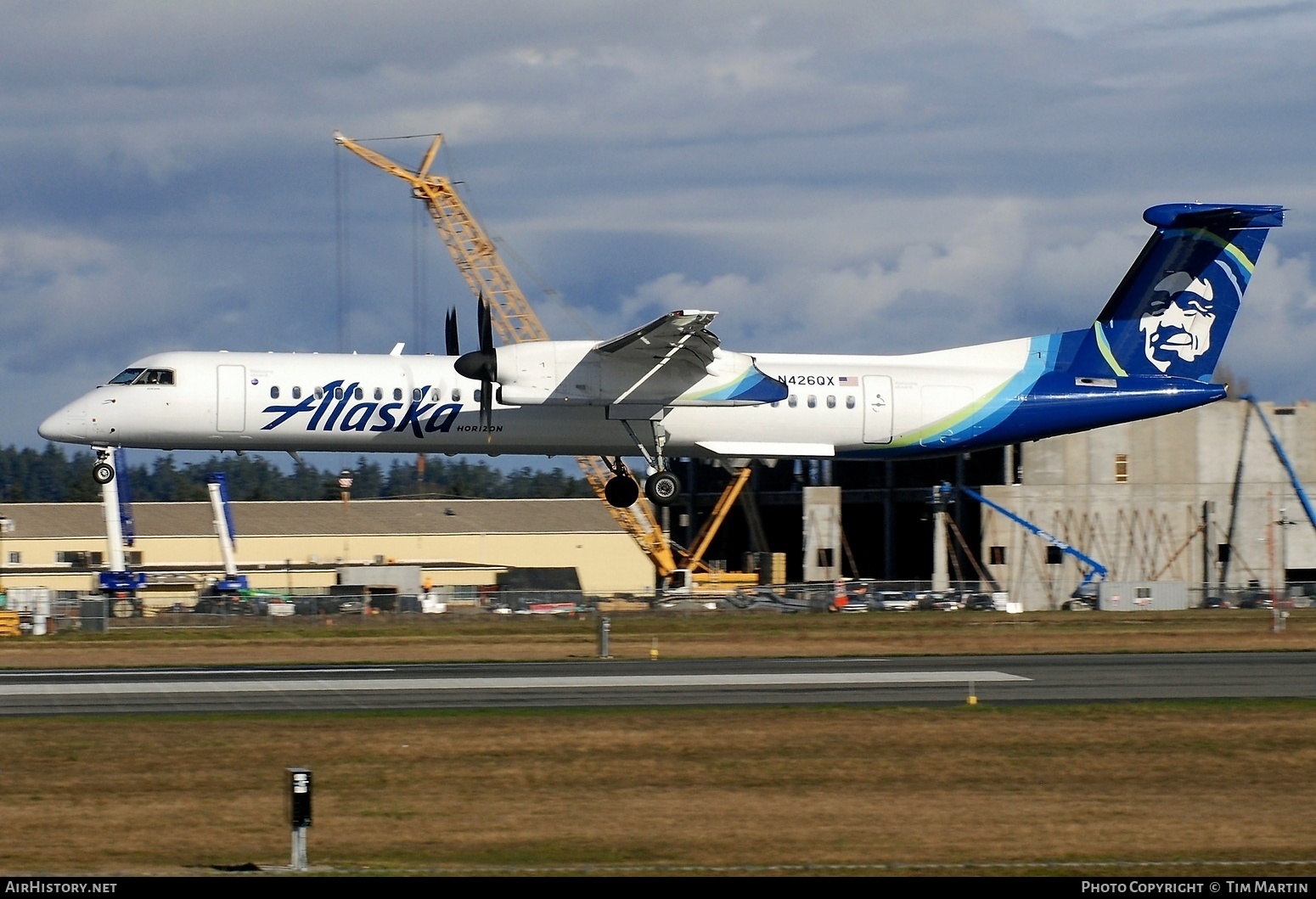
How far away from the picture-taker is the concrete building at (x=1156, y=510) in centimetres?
6106

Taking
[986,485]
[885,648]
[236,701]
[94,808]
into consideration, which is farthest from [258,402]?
[986,485]

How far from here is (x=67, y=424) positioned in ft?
90.1

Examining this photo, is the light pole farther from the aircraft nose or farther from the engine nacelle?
the engine nacelle

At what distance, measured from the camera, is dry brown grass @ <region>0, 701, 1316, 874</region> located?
13844 millimetres

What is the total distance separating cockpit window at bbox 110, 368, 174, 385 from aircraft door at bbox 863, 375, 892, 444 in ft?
45.6

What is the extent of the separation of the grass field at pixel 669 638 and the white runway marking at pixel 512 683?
17.4ft

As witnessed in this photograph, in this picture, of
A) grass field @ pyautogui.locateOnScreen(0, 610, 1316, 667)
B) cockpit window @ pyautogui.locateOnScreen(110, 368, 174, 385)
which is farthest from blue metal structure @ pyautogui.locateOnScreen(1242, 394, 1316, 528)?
cockpit window @ pyautogui.locateOnScreen(110, 368, 174, 385)

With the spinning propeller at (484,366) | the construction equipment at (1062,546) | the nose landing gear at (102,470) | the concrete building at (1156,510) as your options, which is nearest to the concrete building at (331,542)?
the construction equipment at (1062,546)

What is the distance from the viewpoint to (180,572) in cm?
6938

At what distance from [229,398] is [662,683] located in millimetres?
10126

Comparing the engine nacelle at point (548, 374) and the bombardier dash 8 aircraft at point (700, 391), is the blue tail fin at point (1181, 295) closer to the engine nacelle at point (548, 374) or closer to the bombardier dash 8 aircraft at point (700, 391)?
the bombardier dash 8 aircraft at point (700, 391)

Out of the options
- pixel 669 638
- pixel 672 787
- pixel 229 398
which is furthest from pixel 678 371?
pixel 672 787
